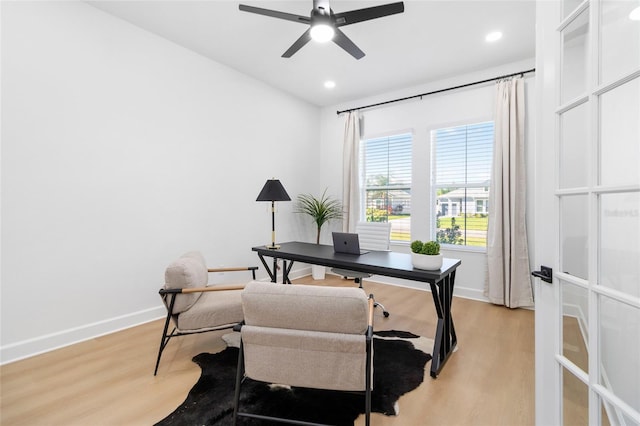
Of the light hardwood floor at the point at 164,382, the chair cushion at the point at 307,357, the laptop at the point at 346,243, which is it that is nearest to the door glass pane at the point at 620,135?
the chair cushion at the point at 307,357

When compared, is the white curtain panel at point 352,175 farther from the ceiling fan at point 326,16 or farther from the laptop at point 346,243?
the ceiling fan at point 326,16

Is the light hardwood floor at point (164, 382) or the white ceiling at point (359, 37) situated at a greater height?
the white ceiling at point (359, 37)

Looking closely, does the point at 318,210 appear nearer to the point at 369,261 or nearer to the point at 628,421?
the point at 369,261

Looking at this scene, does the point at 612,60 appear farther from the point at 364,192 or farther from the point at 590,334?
the point at 364,192

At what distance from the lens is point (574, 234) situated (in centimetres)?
114

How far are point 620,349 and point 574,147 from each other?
2.45ft

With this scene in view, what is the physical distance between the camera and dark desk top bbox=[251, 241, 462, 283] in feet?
6.88

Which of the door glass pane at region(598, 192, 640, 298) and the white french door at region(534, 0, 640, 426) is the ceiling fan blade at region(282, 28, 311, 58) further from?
the door glass pane at region(598, 192, 640, 298)

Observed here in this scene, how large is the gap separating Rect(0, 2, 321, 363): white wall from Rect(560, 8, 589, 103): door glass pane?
3369mm

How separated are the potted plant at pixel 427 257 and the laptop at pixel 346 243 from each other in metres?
0.65

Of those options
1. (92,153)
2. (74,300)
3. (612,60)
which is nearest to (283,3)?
(92,153)

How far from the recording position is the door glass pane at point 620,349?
0.89m

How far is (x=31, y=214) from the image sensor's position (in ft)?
7.60

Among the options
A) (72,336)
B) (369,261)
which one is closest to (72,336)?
(72,336)
